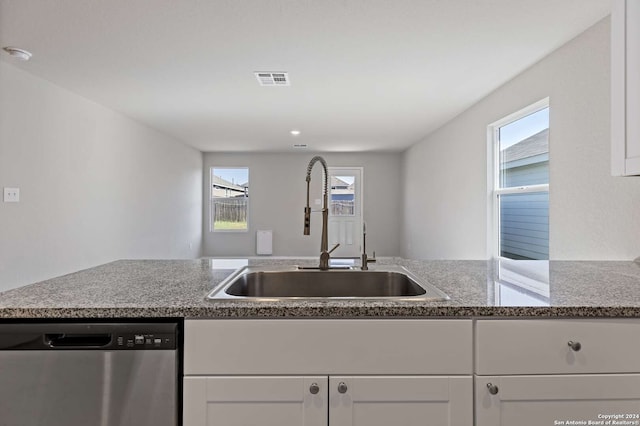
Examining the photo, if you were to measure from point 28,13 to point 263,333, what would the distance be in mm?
2598

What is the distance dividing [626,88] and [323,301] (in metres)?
1.42

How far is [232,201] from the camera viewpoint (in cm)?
810

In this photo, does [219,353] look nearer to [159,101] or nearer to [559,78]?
[559,78]

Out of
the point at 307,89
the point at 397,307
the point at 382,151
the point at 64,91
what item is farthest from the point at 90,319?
the point at 382,151

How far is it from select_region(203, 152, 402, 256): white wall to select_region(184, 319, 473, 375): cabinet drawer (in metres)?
6.95

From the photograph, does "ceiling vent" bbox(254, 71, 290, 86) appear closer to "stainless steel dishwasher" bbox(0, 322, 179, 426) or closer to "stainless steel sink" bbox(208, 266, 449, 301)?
"stainless steel sink" bbox(208, 266, 449, 301)

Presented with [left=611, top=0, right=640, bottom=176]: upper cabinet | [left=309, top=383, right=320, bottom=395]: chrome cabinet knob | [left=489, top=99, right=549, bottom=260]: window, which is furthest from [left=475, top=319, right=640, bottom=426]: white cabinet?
[left=489, top=99, right=549, bottom=260]: window

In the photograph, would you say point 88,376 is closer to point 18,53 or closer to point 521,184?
point 18,53

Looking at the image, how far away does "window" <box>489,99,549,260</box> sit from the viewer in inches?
120

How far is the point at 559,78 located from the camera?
107 inches

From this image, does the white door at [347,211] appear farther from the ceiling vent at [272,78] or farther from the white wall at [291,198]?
the ceiling vent at [272,78]

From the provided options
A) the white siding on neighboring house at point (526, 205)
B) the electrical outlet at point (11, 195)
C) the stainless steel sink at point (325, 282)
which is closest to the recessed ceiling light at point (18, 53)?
the electrical outlet at point (11, 195)

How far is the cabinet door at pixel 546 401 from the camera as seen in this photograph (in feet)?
3.29

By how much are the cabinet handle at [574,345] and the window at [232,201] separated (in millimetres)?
7437
